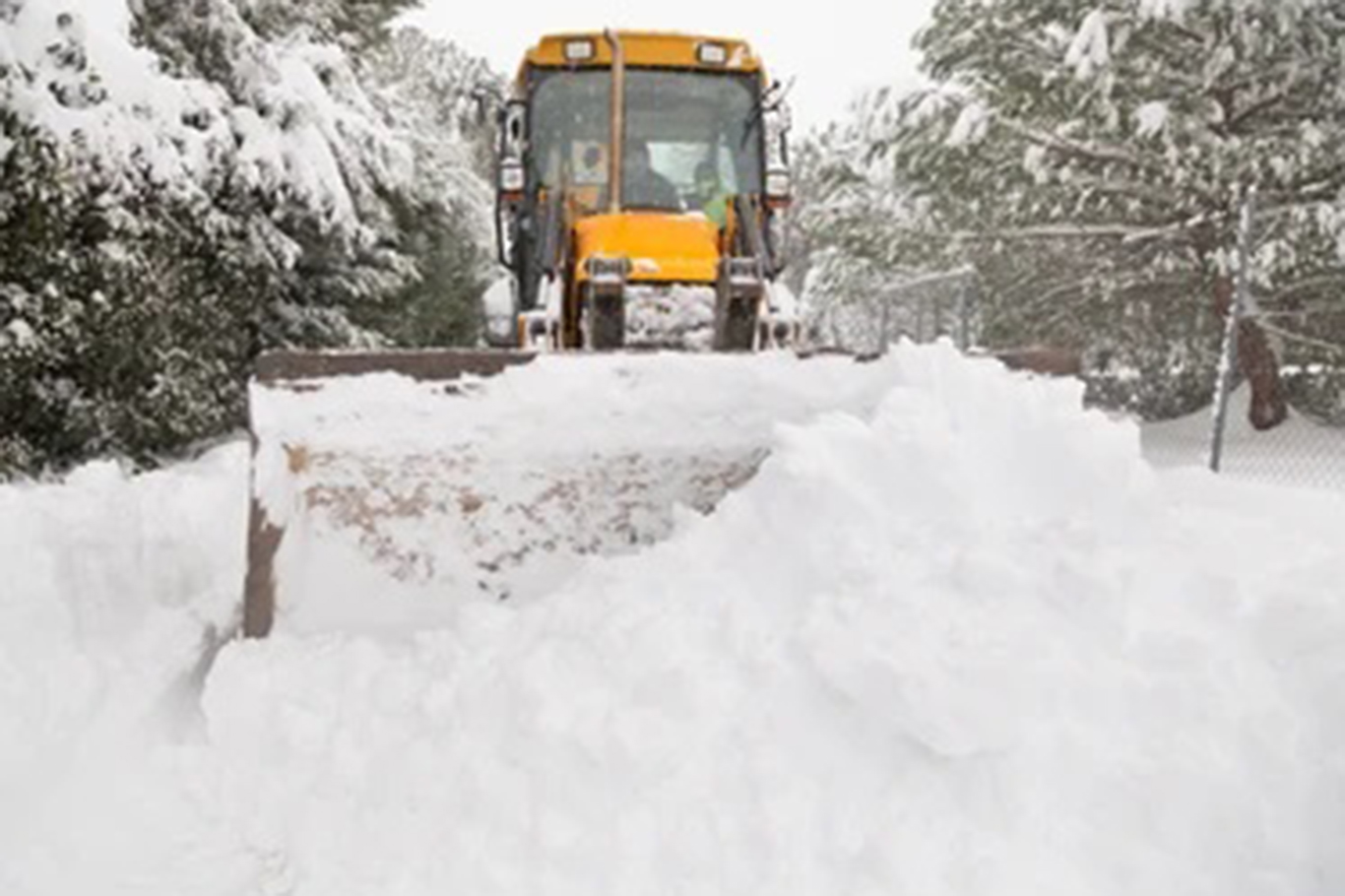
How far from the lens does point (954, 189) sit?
10984 millimetres

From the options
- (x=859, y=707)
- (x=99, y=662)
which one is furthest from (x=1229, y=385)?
(x=99, y=662)

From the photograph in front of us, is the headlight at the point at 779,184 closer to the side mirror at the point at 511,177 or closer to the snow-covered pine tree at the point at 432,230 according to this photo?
the side mirror at the point at 511,177

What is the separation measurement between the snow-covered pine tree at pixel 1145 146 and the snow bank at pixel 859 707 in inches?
282

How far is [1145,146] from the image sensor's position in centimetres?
984

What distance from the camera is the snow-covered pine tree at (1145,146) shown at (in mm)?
9094

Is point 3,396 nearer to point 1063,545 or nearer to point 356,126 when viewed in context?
point 356,126

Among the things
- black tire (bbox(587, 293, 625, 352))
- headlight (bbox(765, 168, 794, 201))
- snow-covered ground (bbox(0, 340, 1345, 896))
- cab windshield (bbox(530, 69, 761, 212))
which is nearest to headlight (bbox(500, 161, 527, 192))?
cab windshield (bbox(530, 69, 761, 212))

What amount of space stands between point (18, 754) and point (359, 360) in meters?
1.29

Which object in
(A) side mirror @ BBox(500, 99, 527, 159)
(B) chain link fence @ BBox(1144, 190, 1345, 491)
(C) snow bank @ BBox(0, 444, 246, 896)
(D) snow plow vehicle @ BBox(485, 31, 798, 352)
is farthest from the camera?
(B) chain link fence @ BBox(1144, 190, 1345, 491)

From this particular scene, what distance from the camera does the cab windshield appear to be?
5.88 metres

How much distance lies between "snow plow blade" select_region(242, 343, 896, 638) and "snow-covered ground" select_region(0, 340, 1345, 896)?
6 cm

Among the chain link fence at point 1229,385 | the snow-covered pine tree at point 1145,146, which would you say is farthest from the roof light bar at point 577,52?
the snow-covered pine tree at point 1145,146

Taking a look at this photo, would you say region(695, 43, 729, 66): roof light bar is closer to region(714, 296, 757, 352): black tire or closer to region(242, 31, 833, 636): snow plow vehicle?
region(714, 296, 757, 352): black tire

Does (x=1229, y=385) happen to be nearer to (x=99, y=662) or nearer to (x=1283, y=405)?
(x=1283, y=405)
